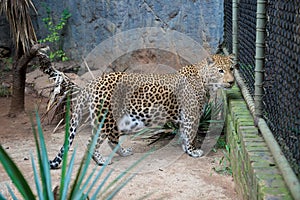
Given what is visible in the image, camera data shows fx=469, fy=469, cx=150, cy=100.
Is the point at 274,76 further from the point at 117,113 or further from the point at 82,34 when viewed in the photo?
the point at 82,34

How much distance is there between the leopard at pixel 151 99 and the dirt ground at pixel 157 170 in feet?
0.62

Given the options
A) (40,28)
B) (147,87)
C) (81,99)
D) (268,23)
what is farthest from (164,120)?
(40,28)

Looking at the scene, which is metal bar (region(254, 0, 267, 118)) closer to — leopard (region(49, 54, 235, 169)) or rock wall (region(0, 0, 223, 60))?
→ leopard (region(49, 54, 235, 169))

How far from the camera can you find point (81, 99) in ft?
15.9

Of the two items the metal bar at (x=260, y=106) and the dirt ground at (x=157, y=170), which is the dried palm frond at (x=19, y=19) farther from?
the metal bar at (x=260, y=106)

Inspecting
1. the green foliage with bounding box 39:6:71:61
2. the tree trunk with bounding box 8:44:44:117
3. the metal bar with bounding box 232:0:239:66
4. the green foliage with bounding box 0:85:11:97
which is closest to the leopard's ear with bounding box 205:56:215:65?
the metal bar with bounding box 232:0:239:66

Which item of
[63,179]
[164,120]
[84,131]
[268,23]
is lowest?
[84,131]

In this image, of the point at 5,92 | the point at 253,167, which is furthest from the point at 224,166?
the point at 5,92

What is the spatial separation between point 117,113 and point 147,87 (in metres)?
0.43

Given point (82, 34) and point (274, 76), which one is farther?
point (82, 34)

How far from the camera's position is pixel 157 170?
458 cm

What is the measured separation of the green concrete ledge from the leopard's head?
1.72 ft

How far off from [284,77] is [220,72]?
2279 mm

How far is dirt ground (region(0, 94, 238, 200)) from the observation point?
3963 mm
